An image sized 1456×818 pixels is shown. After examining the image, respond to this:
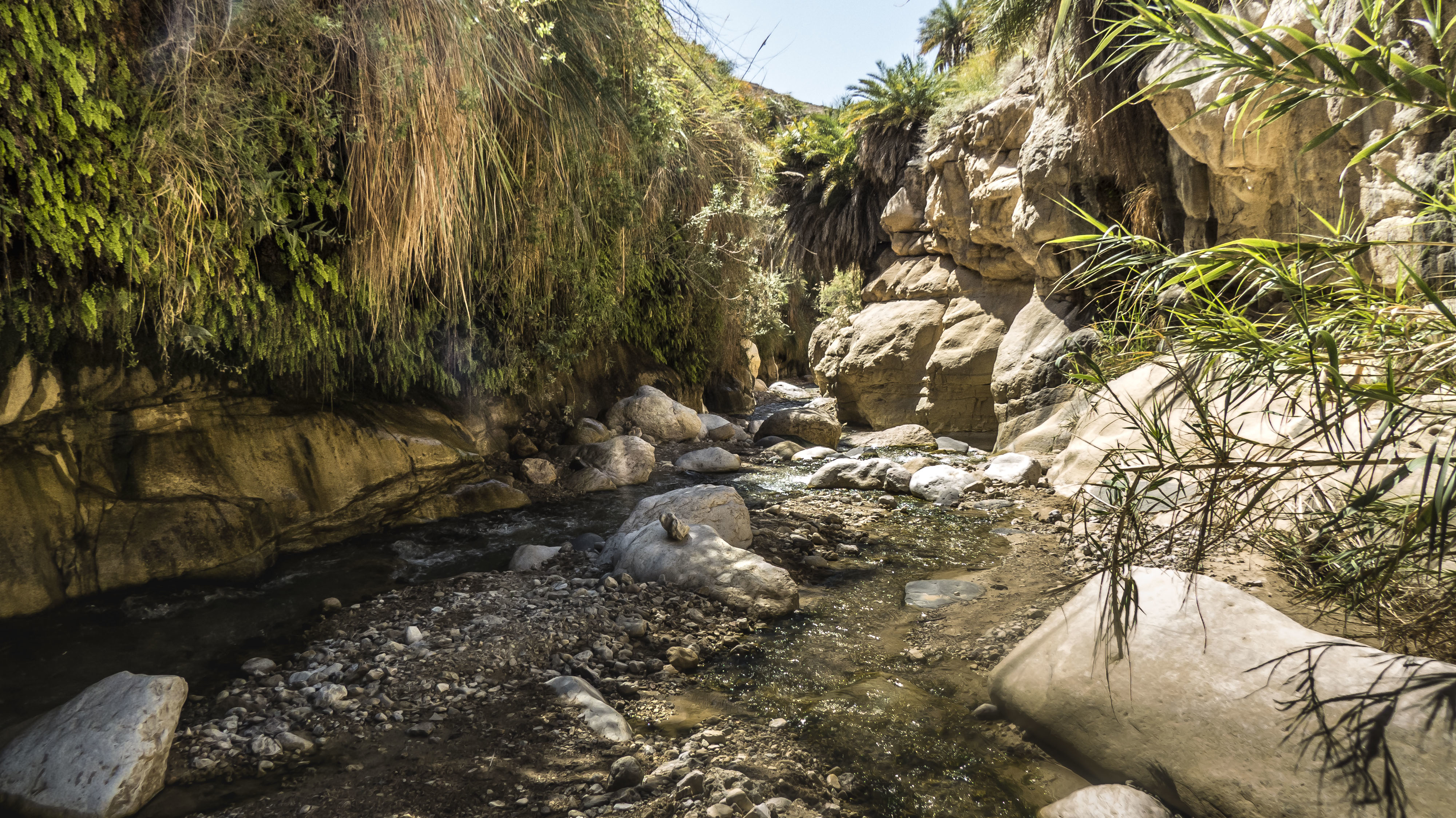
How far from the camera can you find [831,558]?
515 centimetres

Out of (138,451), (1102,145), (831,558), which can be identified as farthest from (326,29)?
(1102,145)

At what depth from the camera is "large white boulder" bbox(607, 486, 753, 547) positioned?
5.15 meters

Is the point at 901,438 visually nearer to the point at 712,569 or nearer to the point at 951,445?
the point at 951,445

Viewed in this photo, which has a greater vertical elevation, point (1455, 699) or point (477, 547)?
point (1455, 699)

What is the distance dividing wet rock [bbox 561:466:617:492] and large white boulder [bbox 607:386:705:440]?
1991 mm

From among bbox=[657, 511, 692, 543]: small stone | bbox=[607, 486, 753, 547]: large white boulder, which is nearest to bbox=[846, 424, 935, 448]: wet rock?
bbox=[607, 486, 753, 547]: large white boulder

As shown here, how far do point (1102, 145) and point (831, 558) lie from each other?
6.09 metres

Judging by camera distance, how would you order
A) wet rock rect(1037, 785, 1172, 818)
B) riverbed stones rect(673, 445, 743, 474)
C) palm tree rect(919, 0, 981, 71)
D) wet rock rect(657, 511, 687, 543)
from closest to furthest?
wet rock rect(1037, 785, 1172, 818) < wet rock rect(657, 511, 687, 543) < riverbed stones rect(673, 445, 743, 474) < palm tree rect(919, 0, 981, 71)

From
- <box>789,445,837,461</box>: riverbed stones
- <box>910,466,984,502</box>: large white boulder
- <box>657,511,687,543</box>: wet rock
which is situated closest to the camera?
<box>657,511,687,543</box>: wet rock

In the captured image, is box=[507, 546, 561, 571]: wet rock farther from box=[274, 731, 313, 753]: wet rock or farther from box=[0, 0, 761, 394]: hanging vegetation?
box=[274, 731, 313, 753]: wet rock

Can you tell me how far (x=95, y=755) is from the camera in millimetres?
2441

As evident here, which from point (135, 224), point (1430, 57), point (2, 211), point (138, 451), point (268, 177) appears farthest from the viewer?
point (1430, 57)

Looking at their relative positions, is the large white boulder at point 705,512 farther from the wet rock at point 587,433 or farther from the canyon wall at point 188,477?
the wet rock at point 587,433

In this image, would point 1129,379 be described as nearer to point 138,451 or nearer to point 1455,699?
point 1455,699
